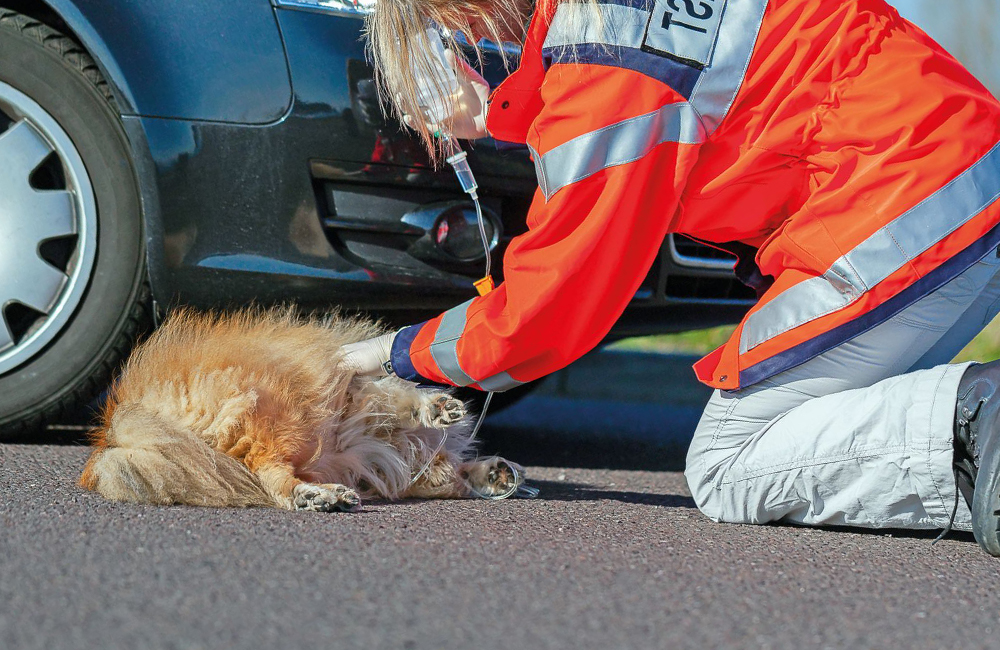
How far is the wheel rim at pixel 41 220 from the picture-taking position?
258cm

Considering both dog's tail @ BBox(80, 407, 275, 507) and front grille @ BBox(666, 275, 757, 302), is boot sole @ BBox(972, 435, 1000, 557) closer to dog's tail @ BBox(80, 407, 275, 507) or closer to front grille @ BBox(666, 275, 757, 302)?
front grille @ BBox(666, 275, 757, 302)

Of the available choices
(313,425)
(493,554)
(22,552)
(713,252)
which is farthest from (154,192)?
(713,252)

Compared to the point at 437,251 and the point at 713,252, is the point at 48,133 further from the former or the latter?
the point at 713,252

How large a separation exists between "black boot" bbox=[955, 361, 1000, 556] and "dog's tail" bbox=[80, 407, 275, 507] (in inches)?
61.7

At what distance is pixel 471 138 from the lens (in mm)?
2574

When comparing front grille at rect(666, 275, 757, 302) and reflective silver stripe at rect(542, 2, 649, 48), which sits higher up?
reflective silver stripe at rect(542, 2, 649, 48)

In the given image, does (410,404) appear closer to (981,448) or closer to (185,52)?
(185,52)

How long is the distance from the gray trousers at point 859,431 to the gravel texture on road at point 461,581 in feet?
0.26

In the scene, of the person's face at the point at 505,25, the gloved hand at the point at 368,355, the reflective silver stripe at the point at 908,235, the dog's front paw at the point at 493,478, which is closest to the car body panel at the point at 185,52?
the person's face at the point at 505,25

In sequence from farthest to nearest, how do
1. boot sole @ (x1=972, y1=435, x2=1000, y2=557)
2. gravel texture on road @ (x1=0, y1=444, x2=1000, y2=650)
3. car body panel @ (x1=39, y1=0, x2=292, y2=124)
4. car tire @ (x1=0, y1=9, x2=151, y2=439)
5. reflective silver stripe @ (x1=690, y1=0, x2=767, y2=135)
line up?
car tire @ (x1=0, y1=9, x2=151, y2=439) → car body panel @ (x1=39, y1=0, x2=292, y2=124) → reflective silver stripe @ (x1=690, y1=0, x2=767, y2=135) → boot sole @ (x1=972, y1=435, x2=1000, y2=557) → gravel texture on road @ (x1=0, y1=444, x2=1000, y2=650)

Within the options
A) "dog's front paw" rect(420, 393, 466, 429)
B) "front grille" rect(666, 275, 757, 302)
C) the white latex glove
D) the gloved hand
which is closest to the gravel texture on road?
"dog's front paw" rect(420, 393, 466, 429)

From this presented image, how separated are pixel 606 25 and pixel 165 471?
4.55ft

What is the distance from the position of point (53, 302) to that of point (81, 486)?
0.60 meters

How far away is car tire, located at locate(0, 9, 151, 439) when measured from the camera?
2.56 metres
